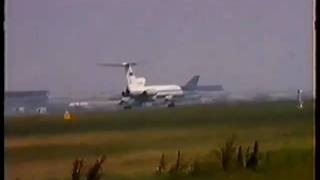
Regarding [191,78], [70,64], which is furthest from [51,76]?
[191,78]

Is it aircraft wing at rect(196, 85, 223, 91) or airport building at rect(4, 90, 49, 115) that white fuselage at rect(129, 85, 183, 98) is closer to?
aircraft wing at rect(196, 85, 223, 91)

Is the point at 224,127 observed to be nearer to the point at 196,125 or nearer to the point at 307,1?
the point at 196,125

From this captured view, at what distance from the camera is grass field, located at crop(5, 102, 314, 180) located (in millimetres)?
1604

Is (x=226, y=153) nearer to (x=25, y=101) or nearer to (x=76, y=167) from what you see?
(x=76, y=167)

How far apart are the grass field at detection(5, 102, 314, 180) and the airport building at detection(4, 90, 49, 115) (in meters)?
0.03

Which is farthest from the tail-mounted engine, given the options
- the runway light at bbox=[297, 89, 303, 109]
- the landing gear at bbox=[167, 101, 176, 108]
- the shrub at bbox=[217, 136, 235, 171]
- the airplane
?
the runway light at bbox=[297, 89, 303, 109]

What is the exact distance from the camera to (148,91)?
5.42 feet

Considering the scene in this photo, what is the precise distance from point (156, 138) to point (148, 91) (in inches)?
5.3

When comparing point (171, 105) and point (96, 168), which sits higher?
point (171, 105)

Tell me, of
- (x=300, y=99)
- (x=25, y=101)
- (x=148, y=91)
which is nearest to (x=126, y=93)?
(x=148, y=91)

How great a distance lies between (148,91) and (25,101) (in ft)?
1.11

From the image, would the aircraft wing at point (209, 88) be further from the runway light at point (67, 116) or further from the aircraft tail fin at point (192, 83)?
the runway light at point (67, 116)

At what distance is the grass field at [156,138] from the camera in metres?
1.60

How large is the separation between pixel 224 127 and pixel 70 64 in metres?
0.47
